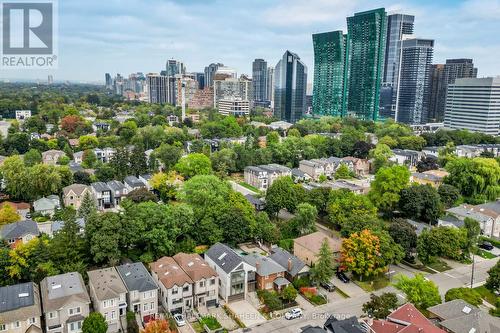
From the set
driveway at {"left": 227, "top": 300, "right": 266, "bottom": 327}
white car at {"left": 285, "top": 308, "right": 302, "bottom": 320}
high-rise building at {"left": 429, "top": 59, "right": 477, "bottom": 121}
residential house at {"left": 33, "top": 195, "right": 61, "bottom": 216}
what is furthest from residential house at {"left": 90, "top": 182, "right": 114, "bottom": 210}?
high-rise building at {"left": 429, "top": 59, "right": 477, "bottom": 121}

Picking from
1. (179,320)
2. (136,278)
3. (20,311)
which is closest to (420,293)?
(179,320)

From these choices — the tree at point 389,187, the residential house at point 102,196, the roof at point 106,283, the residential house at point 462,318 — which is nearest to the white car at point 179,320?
the roof at point 106,283

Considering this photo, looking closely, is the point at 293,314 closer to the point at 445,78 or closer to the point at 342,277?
the point at 342,277

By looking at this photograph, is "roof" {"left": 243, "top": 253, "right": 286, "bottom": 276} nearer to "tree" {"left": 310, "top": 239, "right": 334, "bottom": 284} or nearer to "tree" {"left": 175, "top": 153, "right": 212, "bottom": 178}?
"tree" {"left": 310, "top": 239, "right": 334, "bottom": 284}

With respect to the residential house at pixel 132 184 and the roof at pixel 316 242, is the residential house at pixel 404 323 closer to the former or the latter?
the roof at pixel 316 242

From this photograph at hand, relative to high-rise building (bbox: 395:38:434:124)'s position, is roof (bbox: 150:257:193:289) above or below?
below

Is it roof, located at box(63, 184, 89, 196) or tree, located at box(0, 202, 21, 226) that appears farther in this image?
roof, located at box(63, 184, 89, 196)
